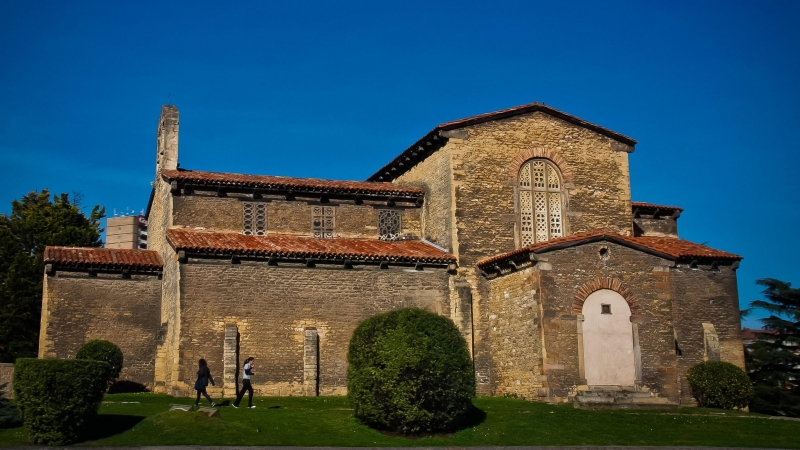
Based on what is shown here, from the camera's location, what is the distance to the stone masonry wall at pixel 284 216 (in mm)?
31719

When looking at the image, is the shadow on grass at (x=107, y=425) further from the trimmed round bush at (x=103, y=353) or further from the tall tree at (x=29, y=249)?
the tall tree at (x=29, y=249)

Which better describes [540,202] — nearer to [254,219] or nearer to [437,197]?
[437,197]

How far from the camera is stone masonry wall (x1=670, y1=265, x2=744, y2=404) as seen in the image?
31891 millimetres

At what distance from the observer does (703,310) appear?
1278 inches

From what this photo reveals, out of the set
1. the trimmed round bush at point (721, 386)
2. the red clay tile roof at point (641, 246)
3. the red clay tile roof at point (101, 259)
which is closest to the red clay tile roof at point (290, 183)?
the red clay tile roof at point (101, 259)

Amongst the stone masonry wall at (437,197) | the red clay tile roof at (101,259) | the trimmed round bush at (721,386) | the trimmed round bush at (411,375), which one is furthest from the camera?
the stone masonry wall at (437,197)

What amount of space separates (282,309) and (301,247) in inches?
92.1

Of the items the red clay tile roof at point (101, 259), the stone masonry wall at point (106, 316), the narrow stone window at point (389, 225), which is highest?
the narrow stone window at point (389, 225)

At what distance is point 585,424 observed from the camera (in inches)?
914

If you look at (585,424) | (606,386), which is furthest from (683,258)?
(585,424)

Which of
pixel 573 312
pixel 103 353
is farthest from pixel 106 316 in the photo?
pixel 573 312

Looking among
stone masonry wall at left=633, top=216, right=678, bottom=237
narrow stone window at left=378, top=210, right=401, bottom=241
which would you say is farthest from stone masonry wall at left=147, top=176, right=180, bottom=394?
stone masonry wall at left=633, top=216, right=678, bottom=237

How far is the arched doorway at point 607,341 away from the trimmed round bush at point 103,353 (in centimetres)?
1523

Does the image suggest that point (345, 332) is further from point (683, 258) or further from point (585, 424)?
point (683, 258)
